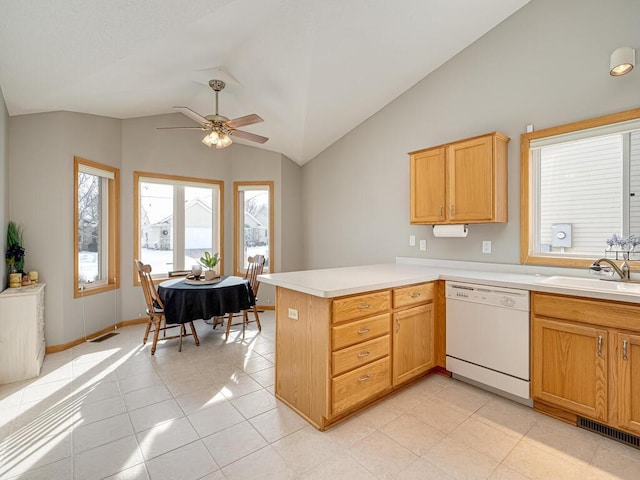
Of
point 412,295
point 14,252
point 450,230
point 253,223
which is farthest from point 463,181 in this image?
point 14,252

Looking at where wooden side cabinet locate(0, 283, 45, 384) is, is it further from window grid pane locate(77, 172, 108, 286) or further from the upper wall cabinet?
the upper wall cabinet

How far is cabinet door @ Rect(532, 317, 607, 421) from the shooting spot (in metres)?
2.01

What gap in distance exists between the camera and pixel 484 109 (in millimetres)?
3094

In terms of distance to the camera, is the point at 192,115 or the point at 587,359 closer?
the point at 587,359

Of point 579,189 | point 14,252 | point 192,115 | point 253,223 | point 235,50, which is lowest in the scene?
point 14,252

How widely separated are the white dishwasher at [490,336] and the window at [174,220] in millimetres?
3948

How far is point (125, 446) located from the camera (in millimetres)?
1944

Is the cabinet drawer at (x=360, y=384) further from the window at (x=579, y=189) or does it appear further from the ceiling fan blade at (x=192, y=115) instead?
the ceiling fan blade at (x=192, y=115)

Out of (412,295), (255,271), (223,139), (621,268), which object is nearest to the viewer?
(621,268)

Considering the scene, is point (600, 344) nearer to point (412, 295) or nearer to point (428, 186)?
point (412, 295)

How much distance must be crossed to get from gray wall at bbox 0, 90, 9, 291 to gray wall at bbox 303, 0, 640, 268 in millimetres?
3766

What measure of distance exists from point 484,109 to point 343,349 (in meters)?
2.69

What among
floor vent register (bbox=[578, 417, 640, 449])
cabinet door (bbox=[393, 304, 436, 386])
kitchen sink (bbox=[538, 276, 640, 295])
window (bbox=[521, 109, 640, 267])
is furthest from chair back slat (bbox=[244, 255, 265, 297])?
floor vent register (bbox=[578, 417, 640, 449])

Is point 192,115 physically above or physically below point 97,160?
above
